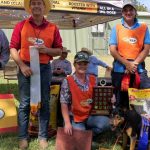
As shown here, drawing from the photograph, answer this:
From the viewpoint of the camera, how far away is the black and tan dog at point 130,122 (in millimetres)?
4188

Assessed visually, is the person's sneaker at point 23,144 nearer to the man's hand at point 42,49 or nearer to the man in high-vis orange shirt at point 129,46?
the man's hand at point 42,49

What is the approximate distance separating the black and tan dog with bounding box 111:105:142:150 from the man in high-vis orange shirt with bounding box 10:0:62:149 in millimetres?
926

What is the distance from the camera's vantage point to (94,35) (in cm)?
2711

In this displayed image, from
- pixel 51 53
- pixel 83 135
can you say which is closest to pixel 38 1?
pixel 51 53

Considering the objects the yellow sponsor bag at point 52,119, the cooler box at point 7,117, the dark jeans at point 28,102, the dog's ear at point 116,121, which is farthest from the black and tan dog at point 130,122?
the cooler box at point 7,117

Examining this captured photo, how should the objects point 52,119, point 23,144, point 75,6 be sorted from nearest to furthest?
point 23,144 < point 52,119 < point 75,6

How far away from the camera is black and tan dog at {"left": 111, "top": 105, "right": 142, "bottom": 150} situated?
419 centimetres

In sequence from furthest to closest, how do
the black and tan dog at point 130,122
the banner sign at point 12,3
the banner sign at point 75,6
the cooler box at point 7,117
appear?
the banner sign at point 75,6 → the banner sign at point 12,3 → the cooler box at point 7,117 → the black and tan dog at point 130,122

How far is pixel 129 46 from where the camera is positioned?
4797 mm

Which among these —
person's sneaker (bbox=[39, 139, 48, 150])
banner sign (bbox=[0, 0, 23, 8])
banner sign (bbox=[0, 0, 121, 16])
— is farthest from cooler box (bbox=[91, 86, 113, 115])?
banner sign (bbox=[0, 0, 23, 8])

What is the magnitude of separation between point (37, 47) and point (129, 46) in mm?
1235

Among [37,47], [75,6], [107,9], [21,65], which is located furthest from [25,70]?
[107,9]

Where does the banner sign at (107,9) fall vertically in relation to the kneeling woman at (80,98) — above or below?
above

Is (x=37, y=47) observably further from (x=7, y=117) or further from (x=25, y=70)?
(x=7, y=117)
